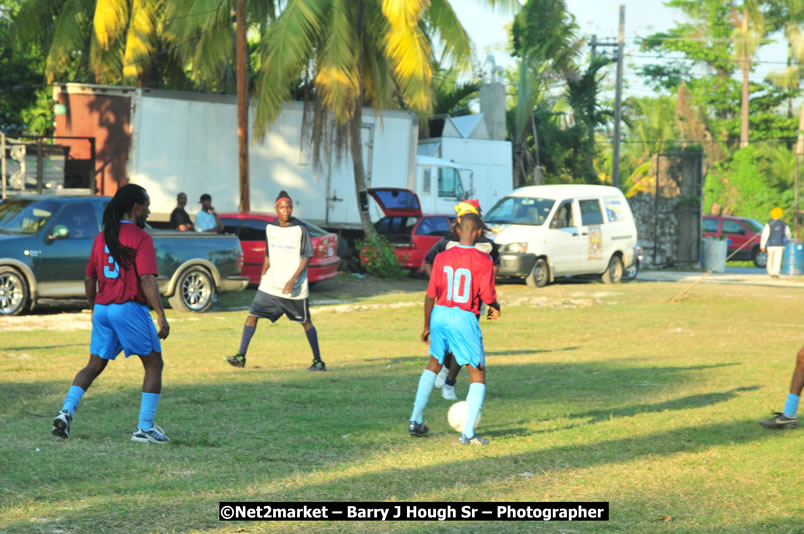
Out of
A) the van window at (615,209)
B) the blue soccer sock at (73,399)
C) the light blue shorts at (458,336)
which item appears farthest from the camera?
the van window at (615,209)

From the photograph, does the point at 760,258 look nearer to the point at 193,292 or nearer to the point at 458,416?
the point at 193,292

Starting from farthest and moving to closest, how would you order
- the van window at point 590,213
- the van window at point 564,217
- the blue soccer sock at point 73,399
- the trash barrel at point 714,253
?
1. the trash barrel at point 714,253
2. the van window at point 590,213
3. the van window at point 564,217
4. the blue soccer sock at point 73,399

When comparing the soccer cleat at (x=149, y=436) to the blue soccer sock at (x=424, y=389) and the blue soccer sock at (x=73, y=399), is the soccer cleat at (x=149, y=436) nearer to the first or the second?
the blue soccer sock at (x=73, y=399)

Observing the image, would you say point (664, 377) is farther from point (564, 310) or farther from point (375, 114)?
point (375, 114)

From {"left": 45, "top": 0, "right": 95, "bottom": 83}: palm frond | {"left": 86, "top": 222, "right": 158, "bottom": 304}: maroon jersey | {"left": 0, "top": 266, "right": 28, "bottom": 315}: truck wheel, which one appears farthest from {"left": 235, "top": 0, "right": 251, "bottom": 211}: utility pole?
{"left": 86, "top": 222, "right": 158, "bottom": 304}: maroon jersey

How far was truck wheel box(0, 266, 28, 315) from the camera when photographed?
15.2 meters

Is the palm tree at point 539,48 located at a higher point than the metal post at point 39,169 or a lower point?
higher

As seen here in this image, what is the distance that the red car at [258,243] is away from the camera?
19.8 meters

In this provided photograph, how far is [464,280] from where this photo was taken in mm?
7152

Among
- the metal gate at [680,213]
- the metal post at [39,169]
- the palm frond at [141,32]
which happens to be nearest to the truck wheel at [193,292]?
the metal post at [39,169]

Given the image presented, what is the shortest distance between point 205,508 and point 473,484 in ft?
5.16

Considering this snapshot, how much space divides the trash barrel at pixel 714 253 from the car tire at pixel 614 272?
7530 mm

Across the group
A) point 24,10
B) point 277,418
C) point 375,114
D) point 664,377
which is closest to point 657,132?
point 375,114

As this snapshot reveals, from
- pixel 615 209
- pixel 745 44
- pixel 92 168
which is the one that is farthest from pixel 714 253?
pixel 745 44
